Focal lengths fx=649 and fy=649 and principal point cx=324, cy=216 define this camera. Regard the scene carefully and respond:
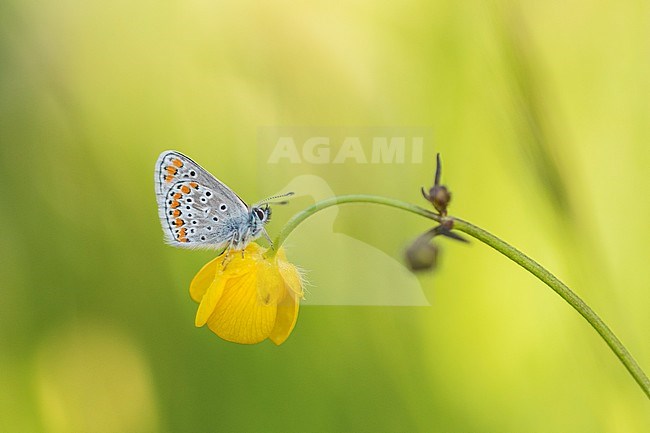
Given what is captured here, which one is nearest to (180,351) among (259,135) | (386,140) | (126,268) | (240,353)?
(240,353)

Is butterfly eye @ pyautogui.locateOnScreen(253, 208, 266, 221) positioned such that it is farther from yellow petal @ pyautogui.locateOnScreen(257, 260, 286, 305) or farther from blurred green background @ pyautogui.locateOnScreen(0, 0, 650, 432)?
blurred green background @ pyautogui.locateOnScreen(0, 0, 650, 432)

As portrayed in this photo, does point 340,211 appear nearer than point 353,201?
No

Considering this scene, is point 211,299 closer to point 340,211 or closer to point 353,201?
point 353,201

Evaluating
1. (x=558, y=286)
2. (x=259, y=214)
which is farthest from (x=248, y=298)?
(x=558, y=286)

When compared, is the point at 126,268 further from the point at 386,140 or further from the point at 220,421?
the point at 386,140

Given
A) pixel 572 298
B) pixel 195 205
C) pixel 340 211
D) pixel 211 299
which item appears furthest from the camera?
pixel 340 211
